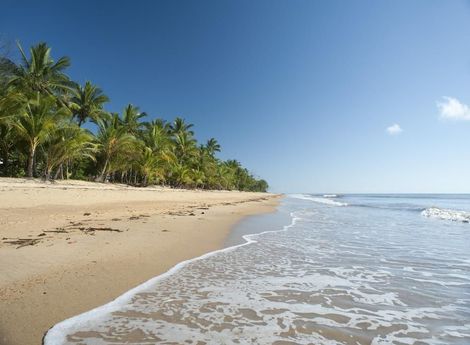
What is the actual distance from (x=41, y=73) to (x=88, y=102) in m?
6.14

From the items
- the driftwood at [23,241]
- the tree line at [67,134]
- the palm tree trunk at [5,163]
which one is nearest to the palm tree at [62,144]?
the tree line at [67,134]

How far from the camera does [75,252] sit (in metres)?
5.91

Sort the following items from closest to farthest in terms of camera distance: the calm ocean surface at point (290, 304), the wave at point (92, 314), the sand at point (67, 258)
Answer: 1. the wave at point (92, 314)
2. the calm ocean surface at point (290, 304)
3. the sand at point (67, 258)

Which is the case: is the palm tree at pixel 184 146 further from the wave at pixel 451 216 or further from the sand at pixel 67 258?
the sand at pixel 67 258

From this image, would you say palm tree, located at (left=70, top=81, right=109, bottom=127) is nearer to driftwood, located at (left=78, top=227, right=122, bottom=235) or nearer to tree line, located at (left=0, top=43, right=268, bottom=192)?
tree line, located at (left=0, top=43, right=268, bottom=192)

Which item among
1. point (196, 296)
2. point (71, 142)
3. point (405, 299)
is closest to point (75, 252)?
point (196, 296)

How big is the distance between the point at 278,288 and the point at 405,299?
1786 millimetres

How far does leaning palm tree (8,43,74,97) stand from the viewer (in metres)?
27.3

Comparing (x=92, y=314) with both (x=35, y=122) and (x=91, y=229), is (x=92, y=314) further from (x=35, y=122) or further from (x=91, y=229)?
(x=35, y=122)

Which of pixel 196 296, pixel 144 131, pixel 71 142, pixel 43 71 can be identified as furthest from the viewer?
pixel 144 131

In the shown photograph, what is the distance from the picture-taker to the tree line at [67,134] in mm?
21500

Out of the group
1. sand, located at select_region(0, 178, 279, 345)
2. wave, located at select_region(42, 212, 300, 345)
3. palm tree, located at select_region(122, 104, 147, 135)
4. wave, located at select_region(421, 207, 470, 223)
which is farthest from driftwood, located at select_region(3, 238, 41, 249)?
palm tree, located at select_region(122, 104, 147, 135)

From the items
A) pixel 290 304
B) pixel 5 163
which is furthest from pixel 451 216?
pixel 5 163

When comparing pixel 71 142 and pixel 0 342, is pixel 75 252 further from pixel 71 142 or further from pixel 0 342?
pixel 71 142
